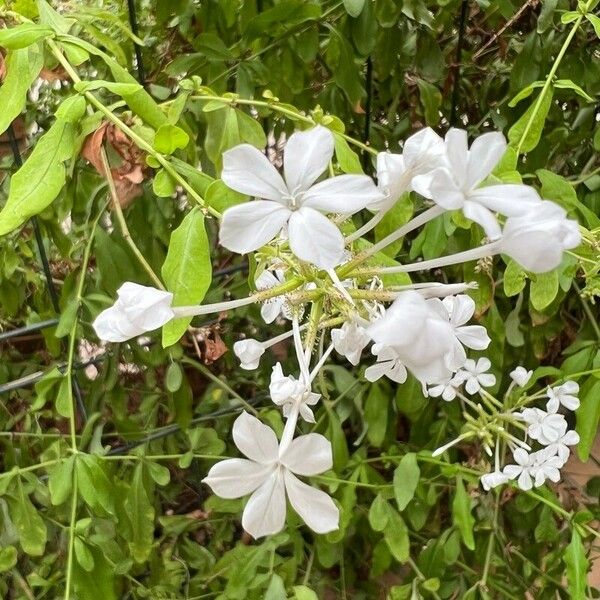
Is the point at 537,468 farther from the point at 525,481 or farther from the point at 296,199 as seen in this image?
the point at 296,199

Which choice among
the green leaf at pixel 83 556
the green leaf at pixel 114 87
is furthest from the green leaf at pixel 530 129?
the green leaf at pixel 83 556

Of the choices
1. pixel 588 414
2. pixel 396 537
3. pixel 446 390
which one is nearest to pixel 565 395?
pixel 588 414

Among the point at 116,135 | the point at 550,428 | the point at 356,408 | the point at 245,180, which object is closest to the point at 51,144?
the point at 116,135

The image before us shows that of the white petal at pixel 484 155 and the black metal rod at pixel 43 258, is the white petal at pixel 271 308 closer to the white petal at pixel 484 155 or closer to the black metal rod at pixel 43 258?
the white petal at pixel 484 155

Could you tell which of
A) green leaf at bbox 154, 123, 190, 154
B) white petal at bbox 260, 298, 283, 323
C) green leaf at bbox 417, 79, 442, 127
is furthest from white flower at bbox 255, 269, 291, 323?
green leaf at bbox 417, 79, 442, 127

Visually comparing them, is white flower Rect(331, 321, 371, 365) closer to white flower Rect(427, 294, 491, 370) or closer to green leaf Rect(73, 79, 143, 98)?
white flower Rect(427, 294, 491, 370)

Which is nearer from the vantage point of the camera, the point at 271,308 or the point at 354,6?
the point at 271,308
